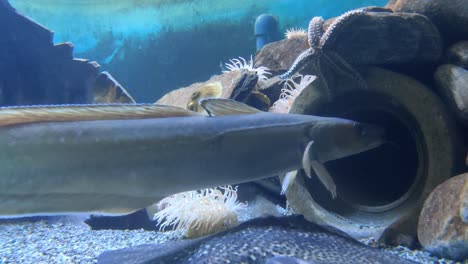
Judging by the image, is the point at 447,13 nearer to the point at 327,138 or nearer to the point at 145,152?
the point at 327,138

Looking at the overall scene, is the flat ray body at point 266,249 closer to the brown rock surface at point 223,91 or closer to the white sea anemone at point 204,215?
the white sea anemone at point 204,215

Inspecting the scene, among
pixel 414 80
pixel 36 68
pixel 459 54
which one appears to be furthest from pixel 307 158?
pixel 36 68

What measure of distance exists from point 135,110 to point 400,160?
13.5 ft

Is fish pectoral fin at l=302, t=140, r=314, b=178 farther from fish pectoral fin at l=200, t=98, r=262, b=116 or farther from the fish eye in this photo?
fish pectoral fin at l=200, t=98, r=262, b=116

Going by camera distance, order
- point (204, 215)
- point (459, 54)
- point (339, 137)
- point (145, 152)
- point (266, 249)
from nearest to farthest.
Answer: point (145, 152) < point (339, 137) < point (266, 249) < point (204, 215) < point (459, 54)

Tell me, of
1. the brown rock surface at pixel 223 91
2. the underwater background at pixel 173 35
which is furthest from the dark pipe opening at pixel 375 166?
the underwater background at pixel 173 35

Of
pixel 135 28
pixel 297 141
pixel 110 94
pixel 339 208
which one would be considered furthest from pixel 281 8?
pixel 297 141

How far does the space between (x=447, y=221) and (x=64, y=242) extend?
145 inches

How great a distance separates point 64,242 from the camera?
3.86 metres

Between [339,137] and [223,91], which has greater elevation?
[223,91]

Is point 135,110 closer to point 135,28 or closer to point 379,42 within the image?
point 379,42

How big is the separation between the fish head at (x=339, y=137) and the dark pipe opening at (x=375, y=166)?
1.56 metres

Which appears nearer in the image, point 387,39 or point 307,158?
point 307,158

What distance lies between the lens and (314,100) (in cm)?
409
